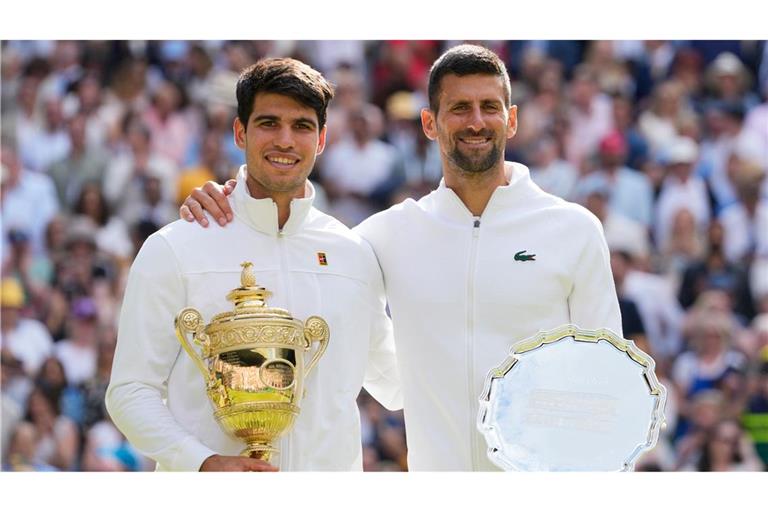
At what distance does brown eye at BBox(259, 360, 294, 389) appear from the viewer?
4.44m

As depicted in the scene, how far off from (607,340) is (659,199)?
19.2ft

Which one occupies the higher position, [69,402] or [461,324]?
[69,402]

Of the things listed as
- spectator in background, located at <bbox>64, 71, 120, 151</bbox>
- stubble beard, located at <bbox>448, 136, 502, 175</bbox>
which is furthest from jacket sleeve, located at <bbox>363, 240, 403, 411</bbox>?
spectator in background, located at <bbox>64, 71, 120, 151</bbox>

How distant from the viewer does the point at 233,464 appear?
14.5 feet

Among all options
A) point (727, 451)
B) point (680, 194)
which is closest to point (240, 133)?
point (727, 451)

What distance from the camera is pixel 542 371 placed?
4.40 metres

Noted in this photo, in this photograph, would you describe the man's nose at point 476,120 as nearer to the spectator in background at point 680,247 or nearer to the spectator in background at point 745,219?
the spectator in background at point 680,247

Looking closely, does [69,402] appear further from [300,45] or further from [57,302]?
[300,45]

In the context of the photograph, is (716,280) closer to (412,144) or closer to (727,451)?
(727,451)

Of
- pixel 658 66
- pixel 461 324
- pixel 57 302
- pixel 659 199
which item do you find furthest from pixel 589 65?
pixel 461 324

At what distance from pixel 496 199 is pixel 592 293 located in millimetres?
434

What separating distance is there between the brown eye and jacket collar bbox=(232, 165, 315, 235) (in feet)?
1.69

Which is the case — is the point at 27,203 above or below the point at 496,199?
above

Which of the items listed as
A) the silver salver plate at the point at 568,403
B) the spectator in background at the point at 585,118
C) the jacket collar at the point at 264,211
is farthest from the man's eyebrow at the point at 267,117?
the spectator in background at the point at 585,118
